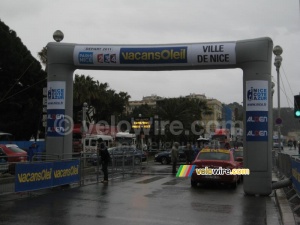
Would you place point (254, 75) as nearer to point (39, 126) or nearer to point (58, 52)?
point (58, 52)

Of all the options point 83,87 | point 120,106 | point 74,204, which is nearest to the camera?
point 74,204

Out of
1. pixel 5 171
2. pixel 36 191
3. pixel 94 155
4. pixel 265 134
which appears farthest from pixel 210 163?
pixel 5 171

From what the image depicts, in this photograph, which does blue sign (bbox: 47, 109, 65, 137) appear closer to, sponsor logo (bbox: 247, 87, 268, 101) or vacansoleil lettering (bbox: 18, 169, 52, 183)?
vacansoleil lettering (bbox: 18, 169, 52, 183)

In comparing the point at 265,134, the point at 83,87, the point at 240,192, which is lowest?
the point at 240,192

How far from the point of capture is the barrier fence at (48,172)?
12.0 m

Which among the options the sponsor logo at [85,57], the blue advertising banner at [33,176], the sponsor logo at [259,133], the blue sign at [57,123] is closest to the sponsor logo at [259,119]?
the sponsor logo at [259,133]

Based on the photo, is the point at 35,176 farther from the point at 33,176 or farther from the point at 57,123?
the point at 57,123

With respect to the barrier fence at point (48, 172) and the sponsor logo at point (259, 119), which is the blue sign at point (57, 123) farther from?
the sponsor logo at point (259, 119)

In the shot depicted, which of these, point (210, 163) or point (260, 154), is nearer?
point (260, 154)

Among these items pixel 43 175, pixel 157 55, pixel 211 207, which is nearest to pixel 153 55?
pixel 157 55

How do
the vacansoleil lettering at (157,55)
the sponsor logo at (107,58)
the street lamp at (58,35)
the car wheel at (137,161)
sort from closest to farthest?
the vacansoleil lettering at (157,55) → the sponsor logo at (107,58) → the street lamp at (58,35) → the car wheel at (137,161)

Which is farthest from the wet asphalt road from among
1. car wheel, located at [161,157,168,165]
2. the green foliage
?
the green foliage

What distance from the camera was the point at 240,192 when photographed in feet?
47.9

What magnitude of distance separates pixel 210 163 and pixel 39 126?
1412 inches
